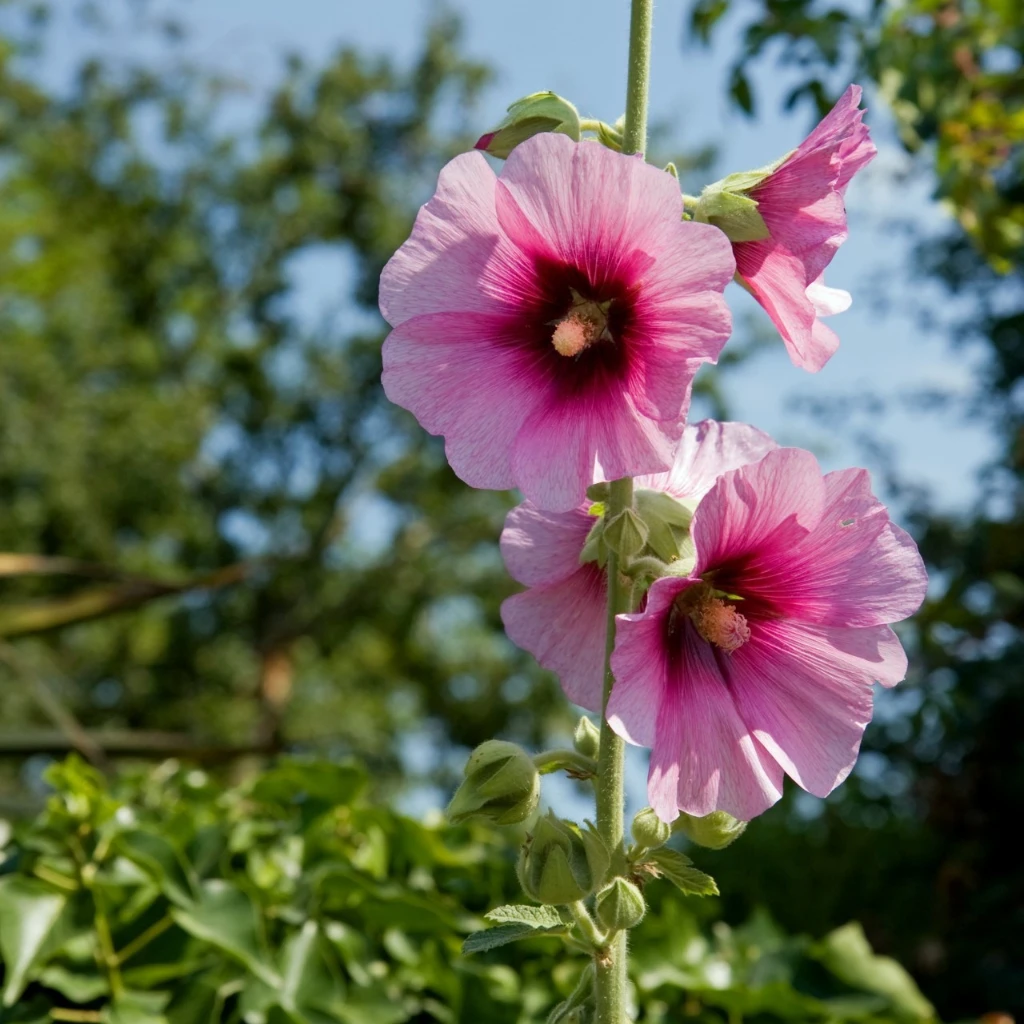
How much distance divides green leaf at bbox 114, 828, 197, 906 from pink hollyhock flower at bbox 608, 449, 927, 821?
809 millimetres

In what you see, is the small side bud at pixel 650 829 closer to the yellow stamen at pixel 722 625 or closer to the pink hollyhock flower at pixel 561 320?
the yellow stamen at pixel 722 625

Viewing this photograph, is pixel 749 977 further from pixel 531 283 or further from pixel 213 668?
pixel 213 668

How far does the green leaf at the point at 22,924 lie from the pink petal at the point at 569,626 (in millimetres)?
724

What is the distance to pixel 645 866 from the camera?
0.87 metres

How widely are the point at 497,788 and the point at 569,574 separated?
0.21 meters

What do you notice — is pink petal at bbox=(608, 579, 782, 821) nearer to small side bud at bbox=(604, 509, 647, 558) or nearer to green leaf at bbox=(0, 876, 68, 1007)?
small side bud at bbox=(604, 509, 647, 558)

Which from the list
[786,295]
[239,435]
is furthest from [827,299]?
[239,435]

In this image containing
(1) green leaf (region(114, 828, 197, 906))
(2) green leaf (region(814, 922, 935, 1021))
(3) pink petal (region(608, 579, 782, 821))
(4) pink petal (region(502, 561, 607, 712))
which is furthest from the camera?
(2) green leaf (region(814, 922, 935, 1021))

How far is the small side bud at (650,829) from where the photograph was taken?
0.85m

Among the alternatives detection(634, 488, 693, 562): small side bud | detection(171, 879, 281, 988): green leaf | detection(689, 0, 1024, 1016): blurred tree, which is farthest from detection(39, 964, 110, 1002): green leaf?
detection(689, 0, 1024, 1016): blurred tree

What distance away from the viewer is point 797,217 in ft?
2.93

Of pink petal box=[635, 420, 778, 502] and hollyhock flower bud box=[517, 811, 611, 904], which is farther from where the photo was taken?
pink petal box=[635, 420, 778, 502]

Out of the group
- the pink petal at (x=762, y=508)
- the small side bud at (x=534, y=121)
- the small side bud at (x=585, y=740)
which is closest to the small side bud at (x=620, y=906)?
the small side bud at (x=585, y=740)

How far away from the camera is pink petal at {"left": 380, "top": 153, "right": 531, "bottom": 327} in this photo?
2.72 ft
